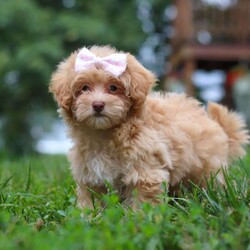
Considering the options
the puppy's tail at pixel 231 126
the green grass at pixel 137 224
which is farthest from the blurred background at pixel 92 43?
the green grass at pixel 137 224

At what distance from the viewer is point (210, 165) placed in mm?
3832

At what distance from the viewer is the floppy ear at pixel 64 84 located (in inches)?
135

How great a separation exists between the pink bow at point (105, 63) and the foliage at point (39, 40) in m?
9.61

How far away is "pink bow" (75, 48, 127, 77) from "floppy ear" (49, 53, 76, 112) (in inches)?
Answer: 3.4

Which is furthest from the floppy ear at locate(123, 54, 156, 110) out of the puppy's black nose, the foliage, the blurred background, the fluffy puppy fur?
the foliage

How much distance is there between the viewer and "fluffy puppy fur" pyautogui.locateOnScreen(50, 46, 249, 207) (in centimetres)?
334

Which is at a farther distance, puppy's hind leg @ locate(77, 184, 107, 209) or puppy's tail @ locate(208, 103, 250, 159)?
puppy's tail @ locate(208, 103, 250, 159)

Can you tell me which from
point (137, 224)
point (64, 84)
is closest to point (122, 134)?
point (64, 84)

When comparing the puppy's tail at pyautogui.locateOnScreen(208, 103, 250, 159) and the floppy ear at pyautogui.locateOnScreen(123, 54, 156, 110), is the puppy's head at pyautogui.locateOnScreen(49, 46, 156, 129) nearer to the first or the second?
the floppy ear at pyautogui.locateOnScreen(123, 54, 156, 110)

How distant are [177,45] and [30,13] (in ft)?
11.7

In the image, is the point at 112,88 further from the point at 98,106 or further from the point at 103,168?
the point at 103,168

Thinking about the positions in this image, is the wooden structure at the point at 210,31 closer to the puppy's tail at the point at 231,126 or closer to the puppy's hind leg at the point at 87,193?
the puppy's tail at the point at 231,126

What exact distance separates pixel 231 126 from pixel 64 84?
144 centimetres

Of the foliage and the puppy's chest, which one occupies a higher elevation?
the puppy's chest
